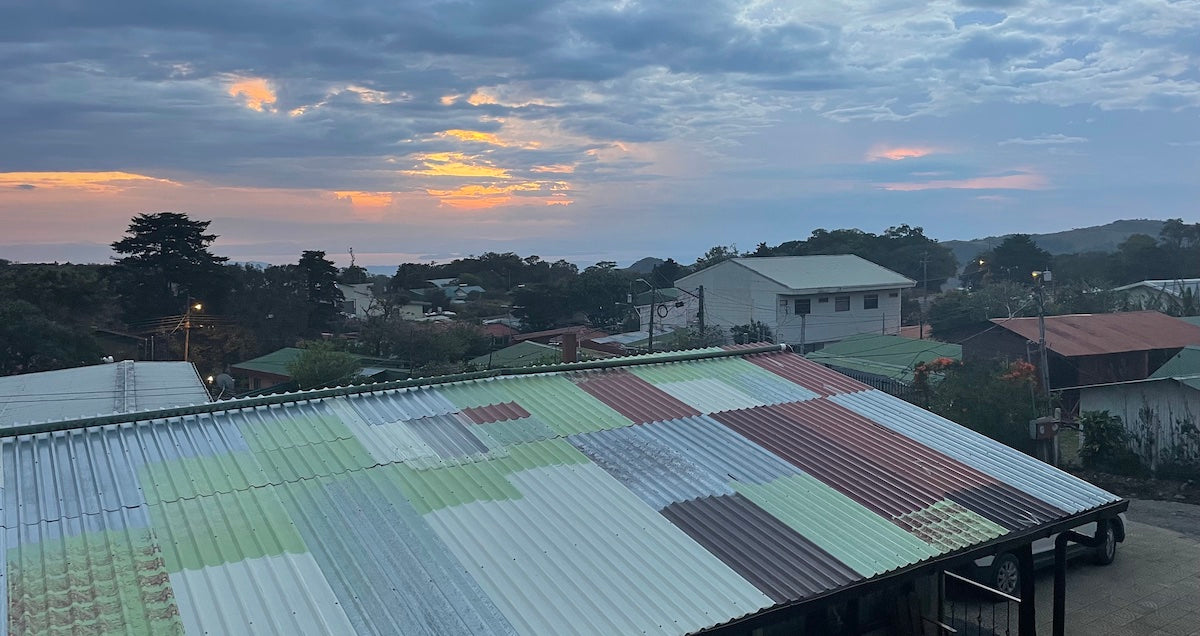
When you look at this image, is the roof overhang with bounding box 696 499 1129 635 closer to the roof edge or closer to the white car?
the white car

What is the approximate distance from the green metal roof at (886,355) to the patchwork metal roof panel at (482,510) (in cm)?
1954

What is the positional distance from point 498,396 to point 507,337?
35.8m

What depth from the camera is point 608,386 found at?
34.0 feet

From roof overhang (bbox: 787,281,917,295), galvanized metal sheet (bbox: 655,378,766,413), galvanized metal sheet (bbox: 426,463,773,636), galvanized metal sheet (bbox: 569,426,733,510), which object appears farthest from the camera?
roof overhang (bbox: 787,281,917,295)

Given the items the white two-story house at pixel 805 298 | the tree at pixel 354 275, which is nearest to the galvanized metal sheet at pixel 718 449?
the white two-story house at pixel 805 298

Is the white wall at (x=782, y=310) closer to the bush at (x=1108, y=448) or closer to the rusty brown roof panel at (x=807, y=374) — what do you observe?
the bush at (x=1108, y=448)

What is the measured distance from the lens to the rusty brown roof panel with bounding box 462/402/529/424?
8.80 meters

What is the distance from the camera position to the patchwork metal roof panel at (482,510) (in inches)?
217

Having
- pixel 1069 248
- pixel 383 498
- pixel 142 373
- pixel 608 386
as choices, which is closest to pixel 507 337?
pixel 142 373

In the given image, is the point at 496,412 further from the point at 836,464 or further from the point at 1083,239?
the point at 1083,239

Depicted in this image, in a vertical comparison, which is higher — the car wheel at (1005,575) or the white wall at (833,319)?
the white wall at (833,319)

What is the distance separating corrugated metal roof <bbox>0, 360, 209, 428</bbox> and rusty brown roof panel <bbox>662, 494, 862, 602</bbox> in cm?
1110

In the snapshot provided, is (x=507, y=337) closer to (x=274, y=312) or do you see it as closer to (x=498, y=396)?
(x=274, y=312)

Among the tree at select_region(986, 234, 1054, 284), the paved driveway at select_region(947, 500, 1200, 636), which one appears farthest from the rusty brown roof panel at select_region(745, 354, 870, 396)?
the tree at select_region(986, 234, 1054, 284)
